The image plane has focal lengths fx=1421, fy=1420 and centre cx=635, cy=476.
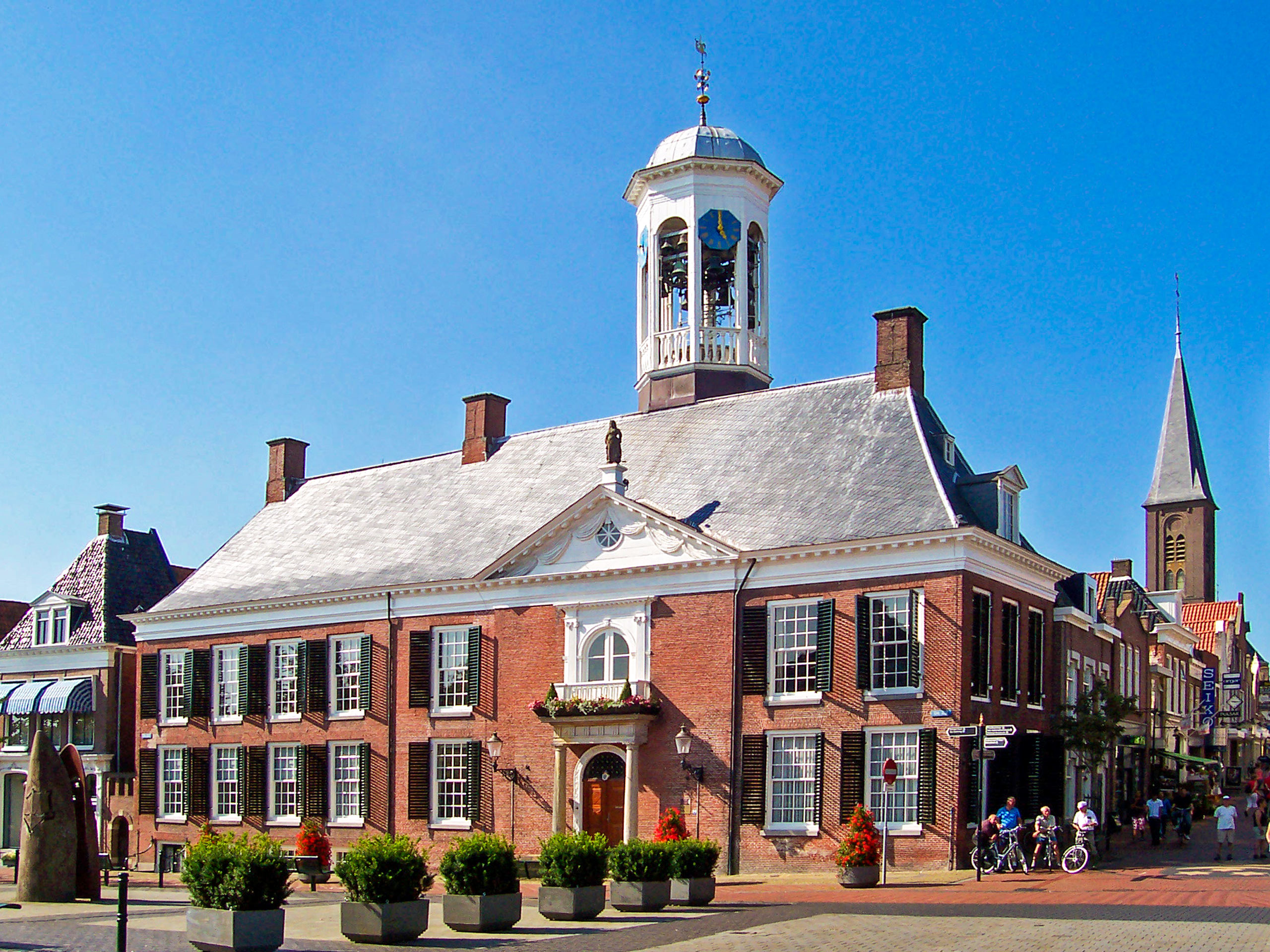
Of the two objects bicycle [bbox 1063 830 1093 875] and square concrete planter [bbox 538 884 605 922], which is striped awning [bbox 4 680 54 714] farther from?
bicycle [bbox 1063 830 1093 875]

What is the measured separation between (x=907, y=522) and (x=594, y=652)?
9.37 meters

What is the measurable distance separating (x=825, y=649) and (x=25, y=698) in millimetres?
33618

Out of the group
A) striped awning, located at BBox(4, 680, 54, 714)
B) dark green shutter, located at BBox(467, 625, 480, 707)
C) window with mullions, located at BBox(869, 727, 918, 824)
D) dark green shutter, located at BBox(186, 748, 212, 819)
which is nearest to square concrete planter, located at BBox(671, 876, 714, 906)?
window with mullions, located at BBox(869, 727, 918, 824)

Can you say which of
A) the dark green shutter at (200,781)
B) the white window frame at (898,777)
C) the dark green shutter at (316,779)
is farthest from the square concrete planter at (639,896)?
the dark green shutter at (200,781)

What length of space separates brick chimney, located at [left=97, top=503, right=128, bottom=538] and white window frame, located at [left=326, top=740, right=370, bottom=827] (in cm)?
1894

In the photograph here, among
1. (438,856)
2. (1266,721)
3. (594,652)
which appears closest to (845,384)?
(594,652)

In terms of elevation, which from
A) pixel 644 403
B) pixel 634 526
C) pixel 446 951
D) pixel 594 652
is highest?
pixel 644 403

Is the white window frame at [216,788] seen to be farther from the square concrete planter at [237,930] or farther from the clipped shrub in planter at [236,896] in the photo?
the square concrete planter at [237,930]

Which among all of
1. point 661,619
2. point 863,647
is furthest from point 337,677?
point 863,647

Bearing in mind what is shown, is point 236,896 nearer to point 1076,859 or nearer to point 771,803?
point 771,803

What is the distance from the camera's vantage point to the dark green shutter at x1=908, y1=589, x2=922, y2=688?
106 ft

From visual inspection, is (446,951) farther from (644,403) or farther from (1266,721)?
(1266,721)

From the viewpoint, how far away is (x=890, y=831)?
32.0 metres

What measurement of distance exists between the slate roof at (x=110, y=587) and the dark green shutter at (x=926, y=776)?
108ft
